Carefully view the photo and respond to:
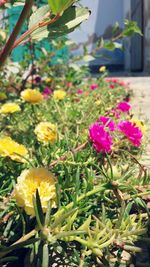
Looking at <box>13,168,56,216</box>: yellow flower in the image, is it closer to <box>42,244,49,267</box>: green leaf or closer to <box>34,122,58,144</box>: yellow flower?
<box>42,244,49,267</box>: green leaf

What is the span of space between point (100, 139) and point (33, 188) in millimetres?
359

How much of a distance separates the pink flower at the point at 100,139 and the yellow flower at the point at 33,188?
12.1 inches

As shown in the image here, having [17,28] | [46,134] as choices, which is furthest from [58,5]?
[46,134]

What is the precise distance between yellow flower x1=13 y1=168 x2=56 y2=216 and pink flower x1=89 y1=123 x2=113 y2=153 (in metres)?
0.31

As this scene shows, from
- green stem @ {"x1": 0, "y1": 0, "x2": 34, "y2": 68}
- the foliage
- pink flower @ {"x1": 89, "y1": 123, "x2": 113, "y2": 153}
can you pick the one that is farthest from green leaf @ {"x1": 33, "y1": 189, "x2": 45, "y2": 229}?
pink flower @ {"x1": 89, "y1": 123, "x2": 113, "y2": 153}

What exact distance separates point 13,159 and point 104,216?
27 cm

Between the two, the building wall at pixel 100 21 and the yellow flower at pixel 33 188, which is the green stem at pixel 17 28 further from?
the building wall at pixel 100 21

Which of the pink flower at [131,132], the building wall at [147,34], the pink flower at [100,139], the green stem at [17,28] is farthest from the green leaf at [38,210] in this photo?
the building wall at [147,34]

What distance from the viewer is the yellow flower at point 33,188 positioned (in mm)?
970

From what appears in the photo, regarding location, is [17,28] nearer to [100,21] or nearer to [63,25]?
[63,25]

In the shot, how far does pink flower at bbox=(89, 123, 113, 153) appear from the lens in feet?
4.28

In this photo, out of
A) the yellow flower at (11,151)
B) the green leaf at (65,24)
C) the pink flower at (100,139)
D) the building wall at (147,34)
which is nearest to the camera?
the green leaf at (65,24)

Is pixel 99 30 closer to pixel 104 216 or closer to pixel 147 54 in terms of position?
pixel 147 54

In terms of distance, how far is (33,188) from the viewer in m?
0.99
